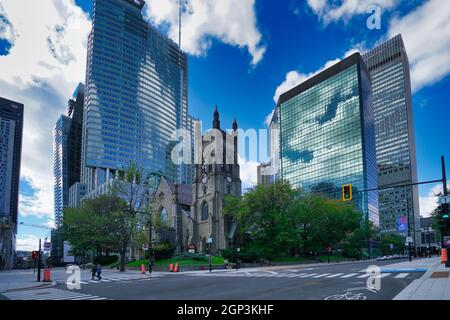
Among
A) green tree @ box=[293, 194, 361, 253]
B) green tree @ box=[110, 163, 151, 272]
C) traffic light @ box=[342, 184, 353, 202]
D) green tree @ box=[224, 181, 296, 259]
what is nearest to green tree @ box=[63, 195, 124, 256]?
green tree @ box=[110, 163, 151, 272]

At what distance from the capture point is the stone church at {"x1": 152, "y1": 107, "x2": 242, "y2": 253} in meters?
69.1

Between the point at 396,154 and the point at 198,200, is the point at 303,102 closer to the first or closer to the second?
the point at 396,154

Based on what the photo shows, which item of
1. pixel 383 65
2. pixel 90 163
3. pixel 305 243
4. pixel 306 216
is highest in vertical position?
pixel 383 65

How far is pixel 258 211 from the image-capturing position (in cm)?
6178

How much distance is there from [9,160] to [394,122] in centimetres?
17952

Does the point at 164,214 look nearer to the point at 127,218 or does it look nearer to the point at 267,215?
the point at 267,215

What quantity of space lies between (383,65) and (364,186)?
72940 mm

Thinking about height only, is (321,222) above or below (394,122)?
below

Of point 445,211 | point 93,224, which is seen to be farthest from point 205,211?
point 445,211

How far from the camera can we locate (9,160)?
519 feet

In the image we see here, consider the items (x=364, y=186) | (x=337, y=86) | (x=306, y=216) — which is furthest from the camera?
(x=337, y=86)
